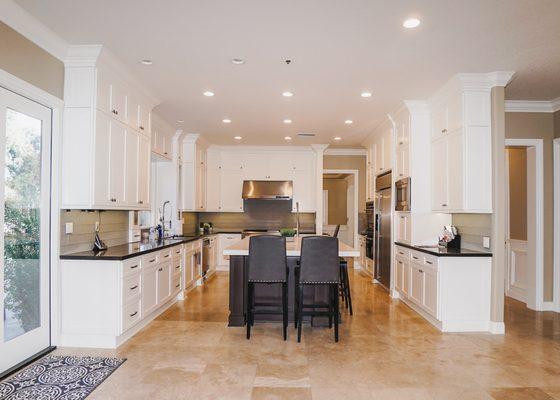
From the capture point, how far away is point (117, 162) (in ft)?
13.8

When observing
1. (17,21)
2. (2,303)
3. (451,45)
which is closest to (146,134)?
(17,21)

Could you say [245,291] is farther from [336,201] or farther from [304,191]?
[336,201]

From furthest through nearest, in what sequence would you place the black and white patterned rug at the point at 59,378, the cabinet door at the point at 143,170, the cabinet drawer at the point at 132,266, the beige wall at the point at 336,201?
1. the beige wall at the point at 336,201
2. the cabinet door at the point at 143,170
3. the cabinet drawer at the point at 132,266
4. the black and white patterned rug at the point at 59,378

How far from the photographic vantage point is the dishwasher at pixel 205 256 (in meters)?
7.26

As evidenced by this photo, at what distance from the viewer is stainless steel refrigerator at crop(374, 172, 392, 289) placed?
249 inches

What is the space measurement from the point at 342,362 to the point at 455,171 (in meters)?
2.52

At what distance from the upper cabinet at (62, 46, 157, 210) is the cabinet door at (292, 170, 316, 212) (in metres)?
4.94

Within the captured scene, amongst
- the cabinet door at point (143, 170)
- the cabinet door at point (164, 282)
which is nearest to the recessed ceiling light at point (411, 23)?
the cabinet door at point (143, 170)

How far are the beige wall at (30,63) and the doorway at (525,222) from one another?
5.42m

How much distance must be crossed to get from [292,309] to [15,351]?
8.70ft

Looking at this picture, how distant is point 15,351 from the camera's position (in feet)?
10.4

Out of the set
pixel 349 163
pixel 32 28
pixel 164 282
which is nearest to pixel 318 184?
pixel 349 163

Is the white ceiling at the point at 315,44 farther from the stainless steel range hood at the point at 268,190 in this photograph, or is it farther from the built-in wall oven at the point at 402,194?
the stainless steel range hood at the point at 268,190

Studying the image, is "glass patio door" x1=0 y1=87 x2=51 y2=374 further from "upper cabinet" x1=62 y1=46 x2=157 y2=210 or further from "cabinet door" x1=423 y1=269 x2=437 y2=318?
"cabinet door" x1=423 y1=269 x2=437 y2=318
